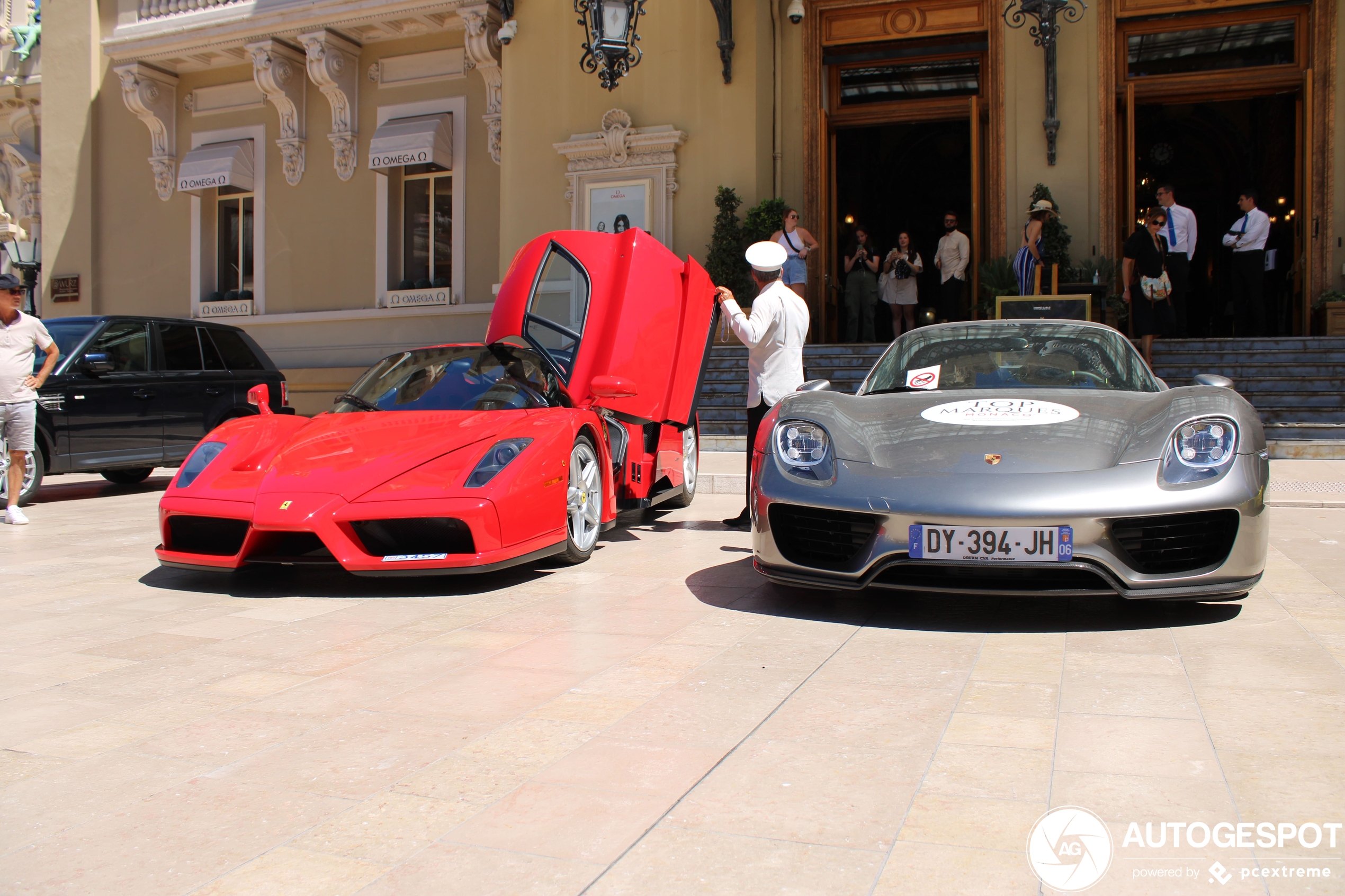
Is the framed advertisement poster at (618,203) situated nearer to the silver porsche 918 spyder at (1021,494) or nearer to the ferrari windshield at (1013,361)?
the ferrari windshield at (1013,361)

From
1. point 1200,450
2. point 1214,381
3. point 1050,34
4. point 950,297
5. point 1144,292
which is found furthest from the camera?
point 950,297

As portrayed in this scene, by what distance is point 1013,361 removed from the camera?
15.3ft

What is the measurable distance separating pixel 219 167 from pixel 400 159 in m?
3.55

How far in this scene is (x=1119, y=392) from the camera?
4230 mm

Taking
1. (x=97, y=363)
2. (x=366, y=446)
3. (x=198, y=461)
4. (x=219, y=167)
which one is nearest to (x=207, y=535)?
(x=198, y=461)

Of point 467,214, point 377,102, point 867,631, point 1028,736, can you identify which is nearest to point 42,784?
point 1028,736

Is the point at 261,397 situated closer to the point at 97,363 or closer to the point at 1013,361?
the point at 97,363

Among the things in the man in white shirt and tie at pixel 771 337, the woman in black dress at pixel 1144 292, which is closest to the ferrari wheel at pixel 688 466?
the man in white shirt and tie at pixel 771 337

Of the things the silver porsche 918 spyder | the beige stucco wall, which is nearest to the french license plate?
the silver porsche 918 spyder

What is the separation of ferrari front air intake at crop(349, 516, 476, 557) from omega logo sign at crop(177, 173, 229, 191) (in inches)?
582

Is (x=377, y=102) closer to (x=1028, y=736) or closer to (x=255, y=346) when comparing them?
(x=255, y=346)

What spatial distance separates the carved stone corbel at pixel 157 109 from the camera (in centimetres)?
1722

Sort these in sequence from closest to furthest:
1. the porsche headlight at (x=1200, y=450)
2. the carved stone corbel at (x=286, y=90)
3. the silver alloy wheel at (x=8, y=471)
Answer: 1. the porsche headlight at (x=1200, y=450)
2. the silver alloy wheel at (x=8, y=471)
3. the carved stone corbel at (x=286, y=90)

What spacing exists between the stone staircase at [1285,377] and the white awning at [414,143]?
34.3ft
